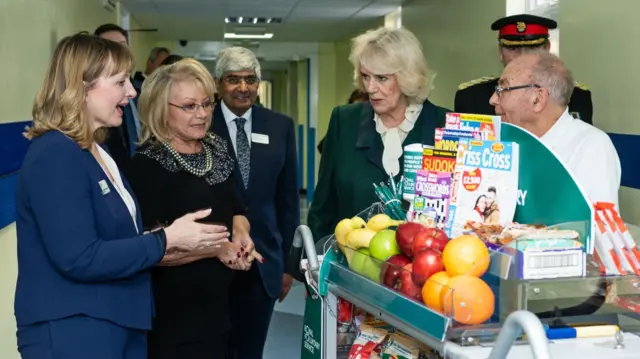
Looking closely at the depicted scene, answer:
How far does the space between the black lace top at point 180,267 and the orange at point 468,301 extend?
1365 mm

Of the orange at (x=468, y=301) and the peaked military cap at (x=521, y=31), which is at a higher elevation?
the peaked military cap at (x=521, y=31)

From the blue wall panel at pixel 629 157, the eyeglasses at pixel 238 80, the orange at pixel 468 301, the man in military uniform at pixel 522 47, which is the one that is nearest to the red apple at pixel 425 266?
the orange at pixel 468 301

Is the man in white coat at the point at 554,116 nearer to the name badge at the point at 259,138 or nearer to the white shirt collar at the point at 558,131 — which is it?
the white shirt collar at the point at 558,131

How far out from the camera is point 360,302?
1.96m

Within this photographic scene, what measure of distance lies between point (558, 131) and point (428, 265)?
91cm

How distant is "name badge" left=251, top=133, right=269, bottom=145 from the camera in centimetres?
364

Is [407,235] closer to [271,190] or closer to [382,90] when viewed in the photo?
[382,90]

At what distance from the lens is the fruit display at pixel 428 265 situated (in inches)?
63.5

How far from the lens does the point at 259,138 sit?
3652mm

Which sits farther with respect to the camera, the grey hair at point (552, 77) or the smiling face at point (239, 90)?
the smiling face at point (239, 90)

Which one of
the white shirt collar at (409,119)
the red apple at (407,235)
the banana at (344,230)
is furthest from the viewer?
the white shirt collar at (409,119)

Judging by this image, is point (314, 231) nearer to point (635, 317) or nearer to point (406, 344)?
point (406, 344)

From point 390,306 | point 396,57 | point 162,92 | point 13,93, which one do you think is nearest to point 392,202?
point 390,306

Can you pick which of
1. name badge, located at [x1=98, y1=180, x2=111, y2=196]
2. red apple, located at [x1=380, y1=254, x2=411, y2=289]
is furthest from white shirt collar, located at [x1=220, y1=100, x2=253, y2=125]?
red apple, located at [x1=380, y1=254, x2=411, y2=289]
